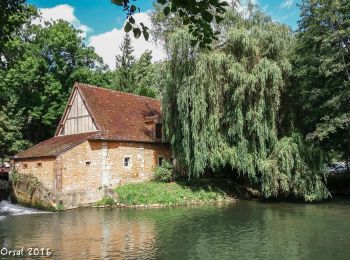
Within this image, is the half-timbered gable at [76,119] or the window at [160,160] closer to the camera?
the half-timbered gable at [76,119]

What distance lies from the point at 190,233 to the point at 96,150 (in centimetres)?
1231

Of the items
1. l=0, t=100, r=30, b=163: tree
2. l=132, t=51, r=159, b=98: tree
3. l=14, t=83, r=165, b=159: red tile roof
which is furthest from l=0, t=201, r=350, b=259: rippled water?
l=132, t=51, r=159, b=98: tree

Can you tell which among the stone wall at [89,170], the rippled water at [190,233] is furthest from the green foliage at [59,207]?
the rippled water at [190,233]

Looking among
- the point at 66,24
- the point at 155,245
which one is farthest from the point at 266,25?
the point at 66,24

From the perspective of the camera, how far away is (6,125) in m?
31.1

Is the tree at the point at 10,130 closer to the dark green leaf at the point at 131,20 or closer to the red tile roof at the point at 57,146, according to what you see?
the red tile roof at the point at 57,146

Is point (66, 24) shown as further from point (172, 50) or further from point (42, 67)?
point (172, 50)

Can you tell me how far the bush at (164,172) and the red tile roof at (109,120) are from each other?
2192 mm

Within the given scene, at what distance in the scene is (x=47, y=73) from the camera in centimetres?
3616

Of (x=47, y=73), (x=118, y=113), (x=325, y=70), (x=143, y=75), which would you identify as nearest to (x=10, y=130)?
(x=47, y=73)

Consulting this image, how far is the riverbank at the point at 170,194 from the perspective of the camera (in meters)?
23.1

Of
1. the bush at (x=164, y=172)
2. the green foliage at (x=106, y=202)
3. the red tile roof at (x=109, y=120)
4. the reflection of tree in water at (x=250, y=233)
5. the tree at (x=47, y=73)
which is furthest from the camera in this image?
the tree at (x=47, y=73)

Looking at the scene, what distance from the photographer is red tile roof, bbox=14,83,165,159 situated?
25.2 metres

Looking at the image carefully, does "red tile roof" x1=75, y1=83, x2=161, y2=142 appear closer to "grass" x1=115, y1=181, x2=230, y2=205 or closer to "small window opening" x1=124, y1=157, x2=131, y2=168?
"small window opening" x1=124, y1=157, x2=131, y2=168
